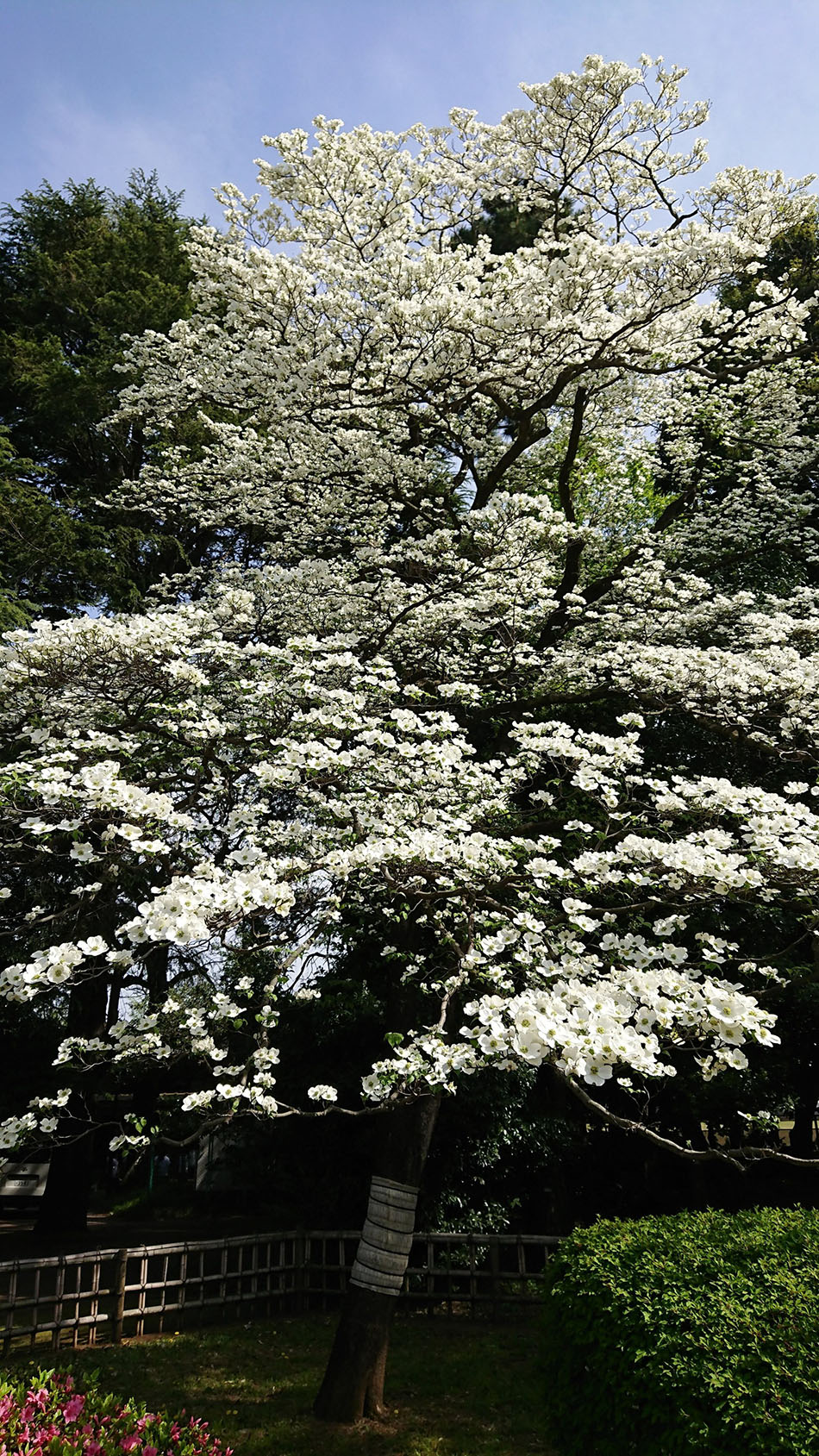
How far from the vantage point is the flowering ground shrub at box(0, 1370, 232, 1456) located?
2645 millimetres

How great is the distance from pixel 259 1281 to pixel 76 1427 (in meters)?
6.84

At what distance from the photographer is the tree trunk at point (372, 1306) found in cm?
589

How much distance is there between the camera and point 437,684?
7.24 m

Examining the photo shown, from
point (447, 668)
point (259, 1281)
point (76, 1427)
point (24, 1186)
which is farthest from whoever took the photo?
point (24, 1186)

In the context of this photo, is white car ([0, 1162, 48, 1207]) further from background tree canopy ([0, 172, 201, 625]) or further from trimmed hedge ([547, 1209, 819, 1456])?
trimmed hedge ([547, 1209, 819, 1456])

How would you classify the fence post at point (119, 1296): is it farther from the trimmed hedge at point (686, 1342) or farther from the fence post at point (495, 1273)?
the trimmed hedge at point (686, 1342)

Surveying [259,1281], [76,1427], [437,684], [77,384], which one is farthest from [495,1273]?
[77,384]

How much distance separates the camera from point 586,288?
7.05 meters

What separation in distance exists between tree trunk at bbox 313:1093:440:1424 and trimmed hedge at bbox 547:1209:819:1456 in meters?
1.83

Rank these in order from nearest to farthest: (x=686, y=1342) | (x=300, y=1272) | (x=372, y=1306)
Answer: (x=686, y=1342) < (x=372, y=1306) < (x=300, y=1272)

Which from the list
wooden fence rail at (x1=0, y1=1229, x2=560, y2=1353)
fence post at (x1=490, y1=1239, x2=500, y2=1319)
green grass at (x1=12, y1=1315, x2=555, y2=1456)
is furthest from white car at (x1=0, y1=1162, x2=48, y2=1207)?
fence post at (x1=490, y1=1239, x2=500, y2=1319)

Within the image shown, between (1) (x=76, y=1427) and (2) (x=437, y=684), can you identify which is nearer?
(1) (x=76, y=1427)

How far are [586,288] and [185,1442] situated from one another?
741 centimetres

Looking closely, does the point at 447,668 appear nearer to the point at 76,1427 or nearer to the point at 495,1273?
the point at 495,1273
